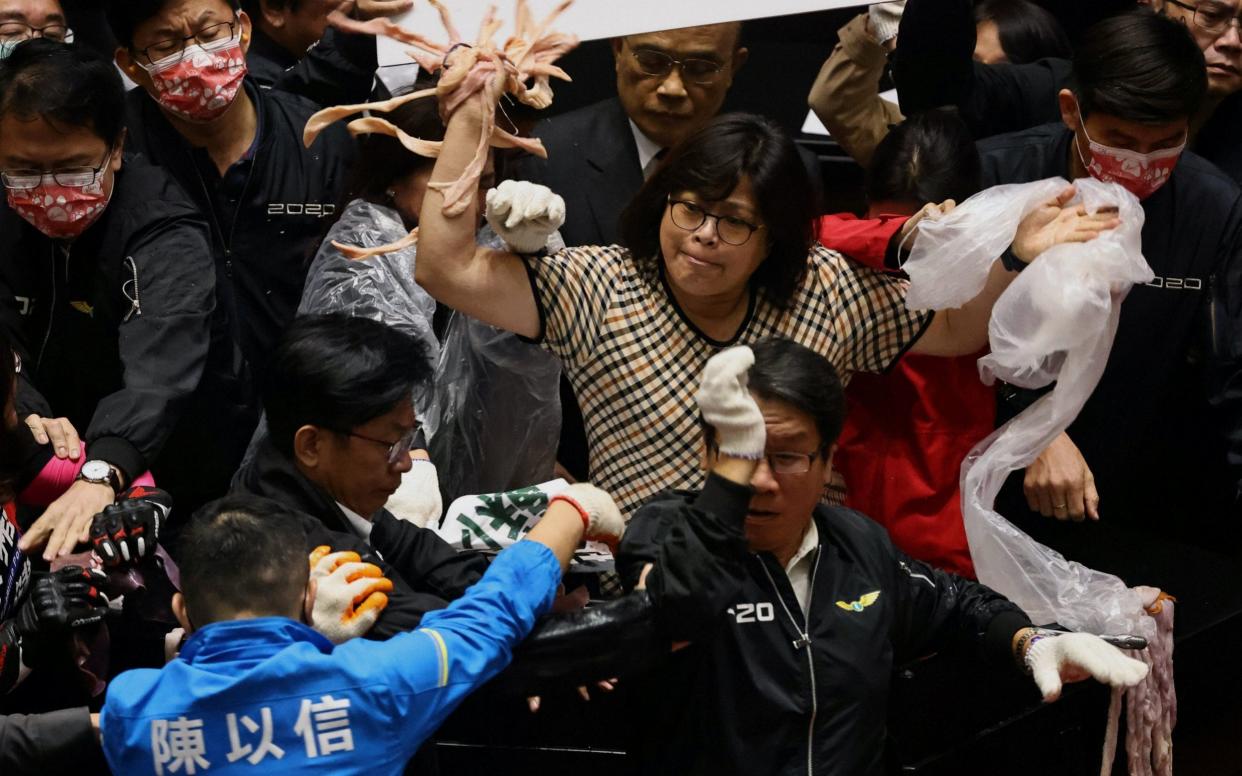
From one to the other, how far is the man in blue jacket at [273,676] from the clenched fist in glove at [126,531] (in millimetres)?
293

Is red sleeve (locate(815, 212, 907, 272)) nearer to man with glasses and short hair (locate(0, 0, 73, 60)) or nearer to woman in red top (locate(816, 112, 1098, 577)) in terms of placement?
woman in red top (locate(816, 112, 1098, 577))

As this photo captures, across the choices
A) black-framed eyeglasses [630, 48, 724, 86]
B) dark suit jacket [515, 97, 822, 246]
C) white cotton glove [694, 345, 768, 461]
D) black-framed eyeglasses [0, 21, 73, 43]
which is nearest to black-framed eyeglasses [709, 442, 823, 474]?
white cotton glove [694, 345, 768, 461]

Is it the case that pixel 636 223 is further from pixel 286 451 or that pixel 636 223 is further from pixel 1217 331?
pixel 1217 331

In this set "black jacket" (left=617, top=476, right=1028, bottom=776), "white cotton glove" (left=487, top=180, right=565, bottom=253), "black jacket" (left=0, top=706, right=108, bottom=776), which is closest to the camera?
"black jacket" (left=0, top=706, right=108, bottom=776)

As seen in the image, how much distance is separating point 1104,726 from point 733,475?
116 cm

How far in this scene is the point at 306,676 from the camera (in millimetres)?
2561

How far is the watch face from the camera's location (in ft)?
10.8

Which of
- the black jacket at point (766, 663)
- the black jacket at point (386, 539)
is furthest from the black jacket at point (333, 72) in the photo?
the black jacket at point (766, 663)

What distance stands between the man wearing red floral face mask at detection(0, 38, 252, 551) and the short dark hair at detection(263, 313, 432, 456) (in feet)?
1.61

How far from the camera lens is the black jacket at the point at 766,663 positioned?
2.82 metres

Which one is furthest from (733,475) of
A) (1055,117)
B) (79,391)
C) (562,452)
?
(1055,117)

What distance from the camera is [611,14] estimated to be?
3223 mm

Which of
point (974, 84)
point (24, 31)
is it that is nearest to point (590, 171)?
point (974, 84)

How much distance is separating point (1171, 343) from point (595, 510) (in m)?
1.60
